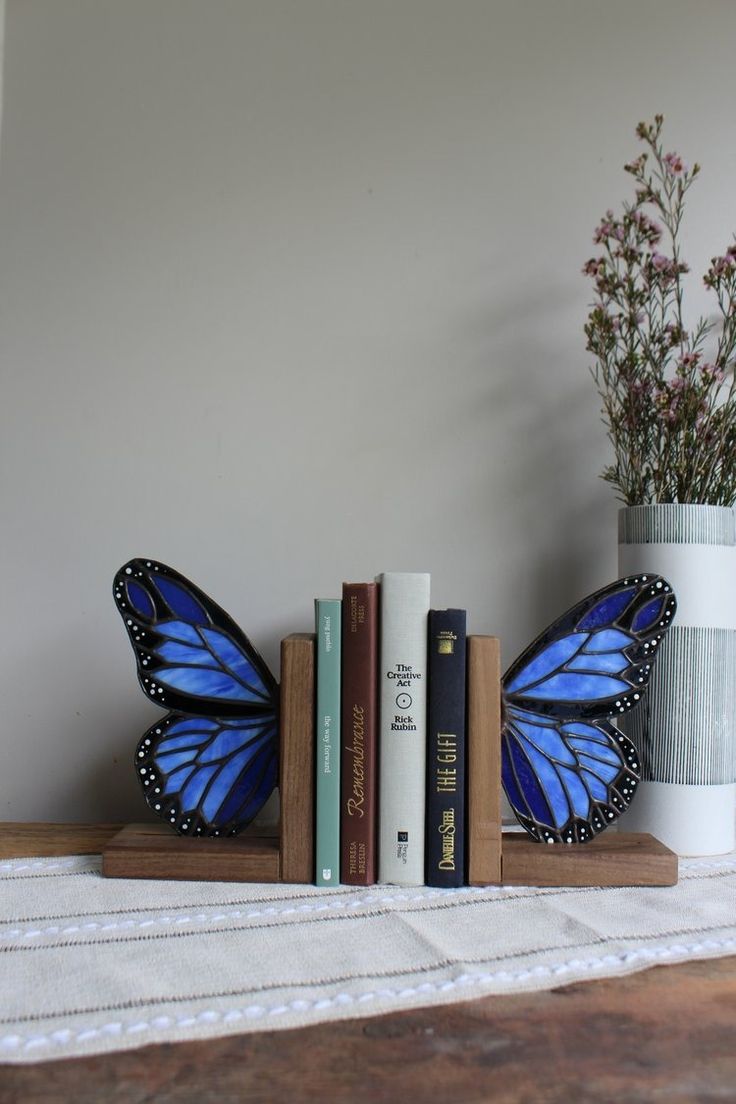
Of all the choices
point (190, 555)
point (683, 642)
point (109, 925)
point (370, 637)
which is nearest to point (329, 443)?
point (190, 555)

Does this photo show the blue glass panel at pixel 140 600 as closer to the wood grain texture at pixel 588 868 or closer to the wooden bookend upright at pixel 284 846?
the wooden bookend upright at pixel 284 846

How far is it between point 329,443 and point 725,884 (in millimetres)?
682

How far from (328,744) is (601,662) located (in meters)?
0.29

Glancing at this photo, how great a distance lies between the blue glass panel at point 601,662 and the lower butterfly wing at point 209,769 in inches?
12.6

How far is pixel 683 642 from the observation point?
0.94 metres

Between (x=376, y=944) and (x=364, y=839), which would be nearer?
(x=376, y=944)

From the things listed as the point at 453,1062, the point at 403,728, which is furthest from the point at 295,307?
the point at 453,1062

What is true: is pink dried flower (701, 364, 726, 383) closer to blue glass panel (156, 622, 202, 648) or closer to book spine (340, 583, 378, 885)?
book spine (340, 583, 378, 885)

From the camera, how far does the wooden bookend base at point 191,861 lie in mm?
840

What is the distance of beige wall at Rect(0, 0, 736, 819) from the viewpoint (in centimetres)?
110

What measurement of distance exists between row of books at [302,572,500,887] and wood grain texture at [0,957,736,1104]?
0.78 feet

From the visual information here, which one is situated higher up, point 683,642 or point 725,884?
point 683,642

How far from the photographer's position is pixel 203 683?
88 centimetres

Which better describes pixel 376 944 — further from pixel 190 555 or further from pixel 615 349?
pixel 615 349
